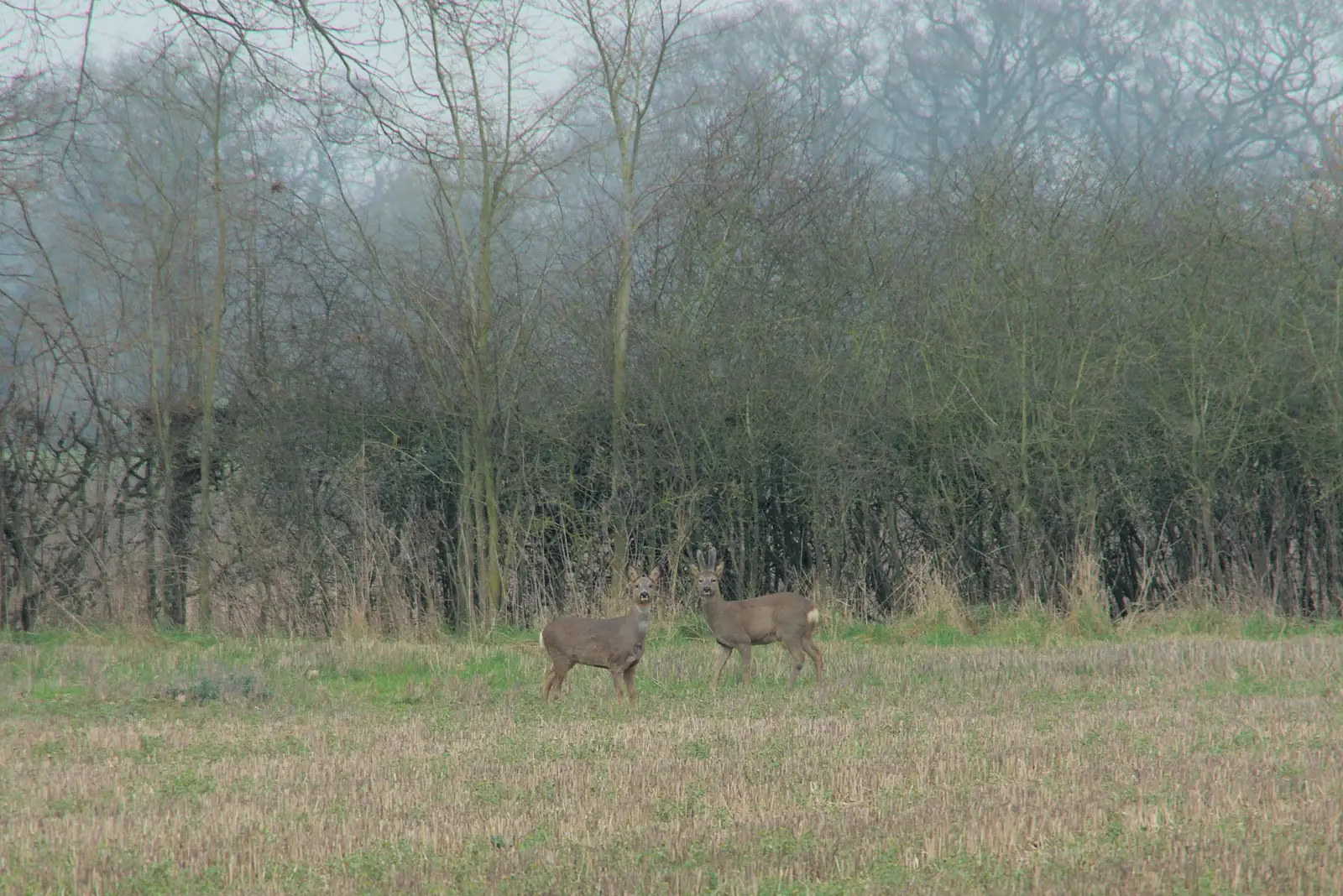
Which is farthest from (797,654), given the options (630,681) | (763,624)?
(630,681)

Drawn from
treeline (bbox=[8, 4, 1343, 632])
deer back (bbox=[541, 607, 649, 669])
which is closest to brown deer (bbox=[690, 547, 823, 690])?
deer back (bbox=[541, 607, 649, 669])

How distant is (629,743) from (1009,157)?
12.1 metres

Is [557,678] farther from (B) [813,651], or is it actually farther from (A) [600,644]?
(B) [813,651]

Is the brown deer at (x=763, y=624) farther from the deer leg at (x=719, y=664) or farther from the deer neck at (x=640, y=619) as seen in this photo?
the deer neck at (x=640, y=619)

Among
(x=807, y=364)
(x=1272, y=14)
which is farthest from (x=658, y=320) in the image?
(x=1272, y=14)

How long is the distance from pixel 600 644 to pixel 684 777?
11.7ft

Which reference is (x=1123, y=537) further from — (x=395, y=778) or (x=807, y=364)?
(x=395, y=778)

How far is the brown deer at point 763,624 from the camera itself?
11.8 m

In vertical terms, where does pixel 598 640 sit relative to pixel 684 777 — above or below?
above

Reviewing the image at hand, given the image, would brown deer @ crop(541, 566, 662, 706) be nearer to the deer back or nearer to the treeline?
the deer back

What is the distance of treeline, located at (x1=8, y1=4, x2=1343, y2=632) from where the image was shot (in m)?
16.6

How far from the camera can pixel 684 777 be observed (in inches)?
283

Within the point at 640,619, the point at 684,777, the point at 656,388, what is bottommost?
the point at 684,777

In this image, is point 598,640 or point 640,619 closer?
point 598,640
